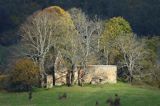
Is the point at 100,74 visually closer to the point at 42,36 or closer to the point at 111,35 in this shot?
the point at 42,36


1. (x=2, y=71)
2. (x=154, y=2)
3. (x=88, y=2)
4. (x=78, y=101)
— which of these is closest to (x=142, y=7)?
(x=154, y=2)

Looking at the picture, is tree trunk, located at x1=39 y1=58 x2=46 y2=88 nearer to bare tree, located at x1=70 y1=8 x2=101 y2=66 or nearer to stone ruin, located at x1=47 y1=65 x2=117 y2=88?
stone ruin, located at x1=47 y1=65 x2=117 y2=88

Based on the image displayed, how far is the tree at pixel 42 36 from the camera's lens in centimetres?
6322

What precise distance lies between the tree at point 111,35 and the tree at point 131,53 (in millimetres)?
1087

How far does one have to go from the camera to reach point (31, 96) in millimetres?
54812

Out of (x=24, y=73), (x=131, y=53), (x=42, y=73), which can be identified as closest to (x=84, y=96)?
(x=24, y=73)

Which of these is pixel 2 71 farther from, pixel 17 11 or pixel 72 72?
pixel 17 11

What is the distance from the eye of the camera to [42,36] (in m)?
64.4

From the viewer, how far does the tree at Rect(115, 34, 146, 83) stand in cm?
6738

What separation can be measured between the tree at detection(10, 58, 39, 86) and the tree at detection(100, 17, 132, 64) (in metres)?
12.0

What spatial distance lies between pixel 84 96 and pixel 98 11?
63.8 m

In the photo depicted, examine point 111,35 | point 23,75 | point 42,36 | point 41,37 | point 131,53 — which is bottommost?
point 23,75

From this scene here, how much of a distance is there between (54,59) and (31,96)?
1018 centimetres

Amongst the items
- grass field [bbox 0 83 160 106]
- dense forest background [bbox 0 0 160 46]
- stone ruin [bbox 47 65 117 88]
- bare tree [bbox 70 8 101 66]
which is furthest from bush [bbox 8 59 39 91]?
dense forest background [bbox 0 0 160 46]
